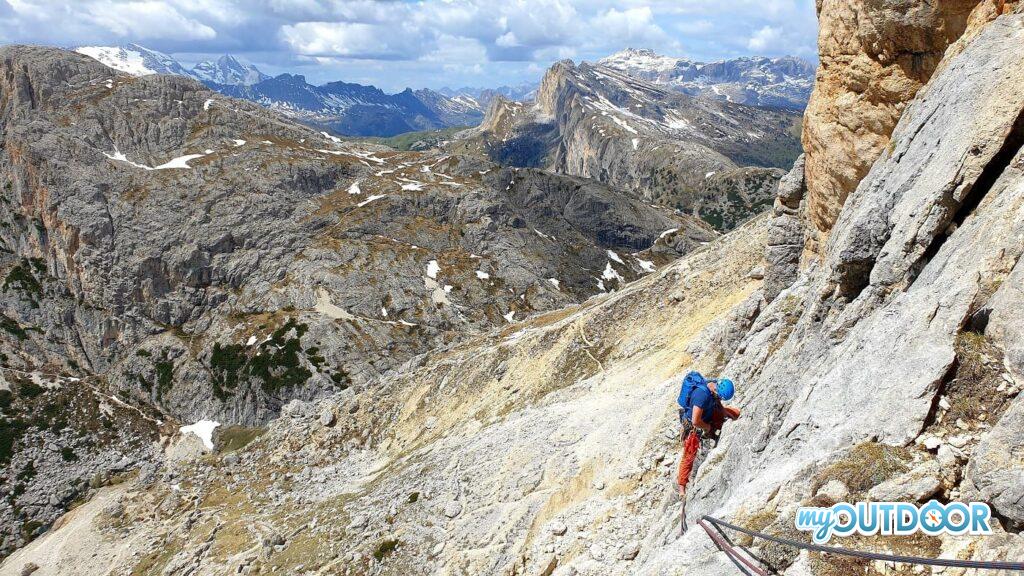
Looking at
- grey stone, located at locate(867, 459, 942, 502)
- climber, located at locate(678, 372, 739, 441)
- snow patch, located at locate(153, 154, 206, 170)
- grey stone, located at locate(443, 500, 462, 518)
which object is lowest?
grey stone, located at locate(443, 500, 462, 518)

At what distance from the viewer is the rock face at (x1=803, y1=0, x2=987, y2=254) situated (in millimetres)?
17000

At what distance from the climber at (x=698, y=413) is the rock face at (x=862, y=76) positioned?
37.5ft

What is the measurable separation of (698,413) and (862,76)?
48.4ft

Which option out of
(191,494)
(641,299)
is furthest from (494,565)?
(191,494)

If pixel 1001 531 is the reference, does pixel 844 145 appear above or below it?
above

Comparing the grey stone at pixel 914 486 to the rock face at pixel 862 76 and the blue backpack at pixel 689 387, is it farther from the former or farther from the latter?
the rock face at pixel 862 76

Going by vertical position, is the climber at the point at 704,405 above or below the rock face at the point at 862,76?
below

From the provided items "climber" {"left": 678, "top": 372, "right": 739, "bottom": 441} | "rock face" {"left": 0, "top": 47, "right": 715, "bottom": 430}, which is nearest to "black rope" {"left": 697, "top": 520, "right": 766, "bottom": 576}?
"climber" {"left": 678, "top": 372, "right": 739, "bottom": 441}

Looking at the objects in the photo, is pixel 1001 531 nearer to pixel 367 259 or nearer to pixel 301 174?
pixel 367 259

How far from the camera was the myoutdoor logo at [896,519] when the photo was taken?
24.2 feet

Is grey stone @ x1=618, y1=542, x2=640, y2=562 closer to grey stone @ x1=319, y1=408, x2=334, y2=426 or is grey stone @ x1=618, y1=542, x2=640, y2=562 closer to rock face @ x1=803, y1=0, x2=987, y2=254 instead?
rock face @ x1=803, y1=0, x2=987, y2=254

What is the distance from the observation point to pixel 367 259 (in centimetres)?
13200

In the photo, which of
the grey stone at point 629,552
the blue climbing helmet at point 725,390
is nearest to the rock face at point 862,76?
the blue climbing helmet at point 725,390

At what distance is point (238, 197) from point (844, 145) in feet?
496
